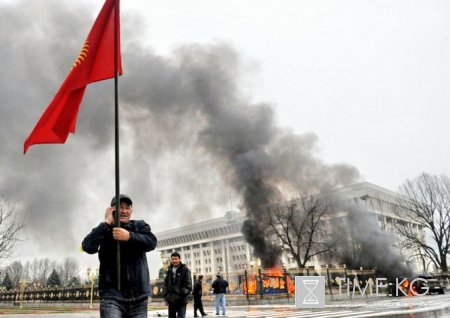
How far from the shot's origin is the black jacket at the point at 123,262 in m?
2.83

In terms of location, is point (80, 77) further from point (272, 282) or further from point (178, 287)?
point (272, 282)

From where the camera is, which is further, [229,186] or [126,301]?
[229,186]

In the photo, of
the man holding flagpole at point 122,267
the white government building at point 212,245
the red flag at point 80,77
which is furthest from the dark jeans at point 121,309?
the white government building at point 212,245

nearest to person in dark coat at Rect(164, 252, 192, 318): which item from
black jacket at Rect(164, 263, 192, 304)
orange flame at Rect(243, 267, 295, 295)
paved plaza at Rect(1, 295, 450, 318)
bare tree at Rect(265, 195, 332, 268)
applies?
black jacket at Rect(164, 263, 192, 304)

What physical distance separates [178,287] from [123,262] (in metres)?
3.37

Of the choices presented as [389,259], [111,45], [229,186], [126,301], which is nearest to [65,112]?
[111,45]

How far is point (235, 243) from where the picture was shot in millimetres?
98438

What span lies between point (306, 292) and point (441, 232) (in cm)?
3063

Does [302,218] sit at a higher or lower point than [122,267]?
higher

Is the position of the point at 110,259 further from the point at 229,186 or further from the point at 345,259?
the point at 229,186

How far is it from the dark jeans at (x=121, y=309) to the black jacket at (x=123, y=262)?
0.04 metres

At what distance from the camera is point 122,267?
2.89 meters

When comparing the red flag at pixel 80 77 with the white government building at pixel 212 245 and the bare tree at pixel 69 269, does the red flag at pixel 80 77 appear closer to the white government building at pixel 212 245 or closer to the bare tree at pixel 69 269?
the white government building at pixel 212 245

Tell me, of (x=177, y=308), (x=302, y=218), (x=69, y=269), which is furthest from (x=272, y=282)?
(x=69, y=269)
